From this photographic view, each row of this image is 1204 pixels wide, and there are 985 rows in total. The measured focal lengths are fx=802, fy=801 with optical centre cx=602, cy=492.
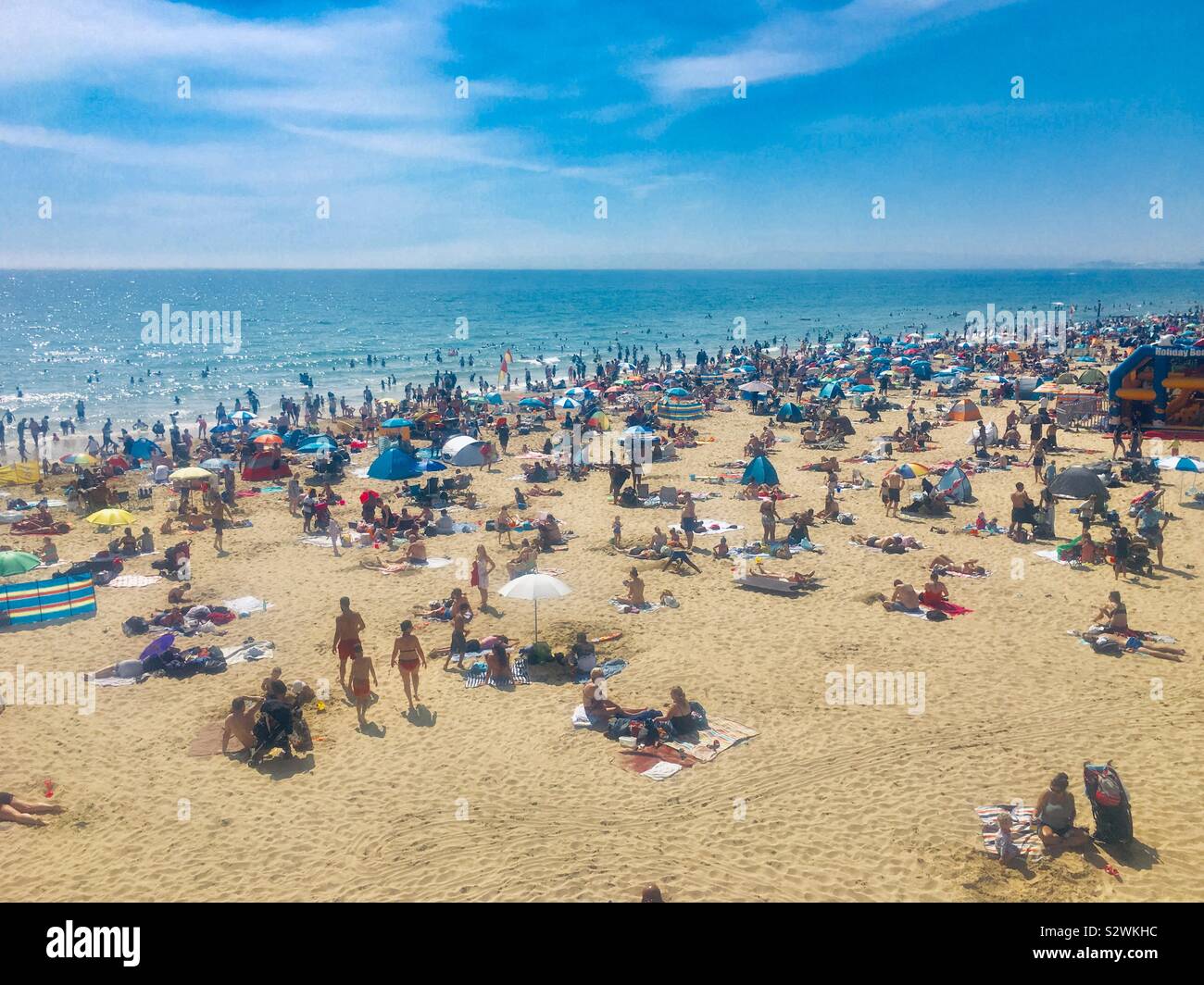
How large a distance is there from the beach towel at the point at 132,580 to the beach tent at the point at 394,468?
628 cm

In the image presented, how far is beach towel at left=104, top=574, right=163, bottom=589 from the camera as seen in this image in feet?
48.0

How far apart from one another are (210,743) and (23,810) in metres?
1.81

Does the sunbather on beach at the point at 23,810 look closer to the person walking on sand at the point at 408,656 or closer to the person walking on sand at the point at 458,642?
the person walking on sand at the point at 408,656

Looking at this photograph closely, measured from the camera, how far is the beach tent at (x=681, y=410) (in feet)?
102

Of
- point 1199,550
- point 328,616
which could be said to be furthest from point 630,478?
point 1199,550

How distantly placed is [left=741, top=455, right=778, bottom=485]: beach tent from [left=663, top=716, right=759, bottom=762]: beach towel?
10.9m

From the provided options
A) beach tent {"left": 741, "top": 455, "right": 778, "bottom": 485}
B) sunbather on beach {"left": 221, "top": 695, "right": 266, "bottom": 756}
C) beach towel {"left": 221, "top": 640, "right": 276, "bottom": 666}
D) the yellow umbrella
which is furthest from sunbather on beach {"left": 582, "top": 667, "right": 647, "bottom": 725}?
the yellow umbrella

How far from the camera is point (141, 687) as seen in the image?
421 inches

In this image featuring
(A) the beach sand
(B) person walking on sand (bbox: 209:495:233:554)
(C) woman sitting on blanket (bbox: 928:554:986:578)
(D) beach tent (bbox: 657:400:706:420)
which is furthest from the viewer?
(D) beach tent (bbox: 657:400:706:420)

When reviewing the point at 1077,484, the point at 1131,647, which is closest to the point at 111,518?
the point at 1131,647

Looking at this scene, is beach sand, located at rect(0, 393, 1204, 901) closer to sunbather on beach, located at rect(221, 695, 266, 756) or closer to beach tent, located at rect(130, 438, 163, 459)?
sunbather on beach, located at rect(221, 695, 266, 756)

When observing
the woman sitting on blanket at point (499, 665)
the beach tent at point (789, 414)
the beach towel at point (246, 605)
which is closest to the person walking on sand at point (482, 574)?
the woman sitting on blanket at point (499, 665)

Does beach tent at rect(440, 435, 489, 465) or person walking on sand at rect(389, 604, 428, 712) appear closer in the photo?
person walking on sand at rect(389, 604, 428, 712)
